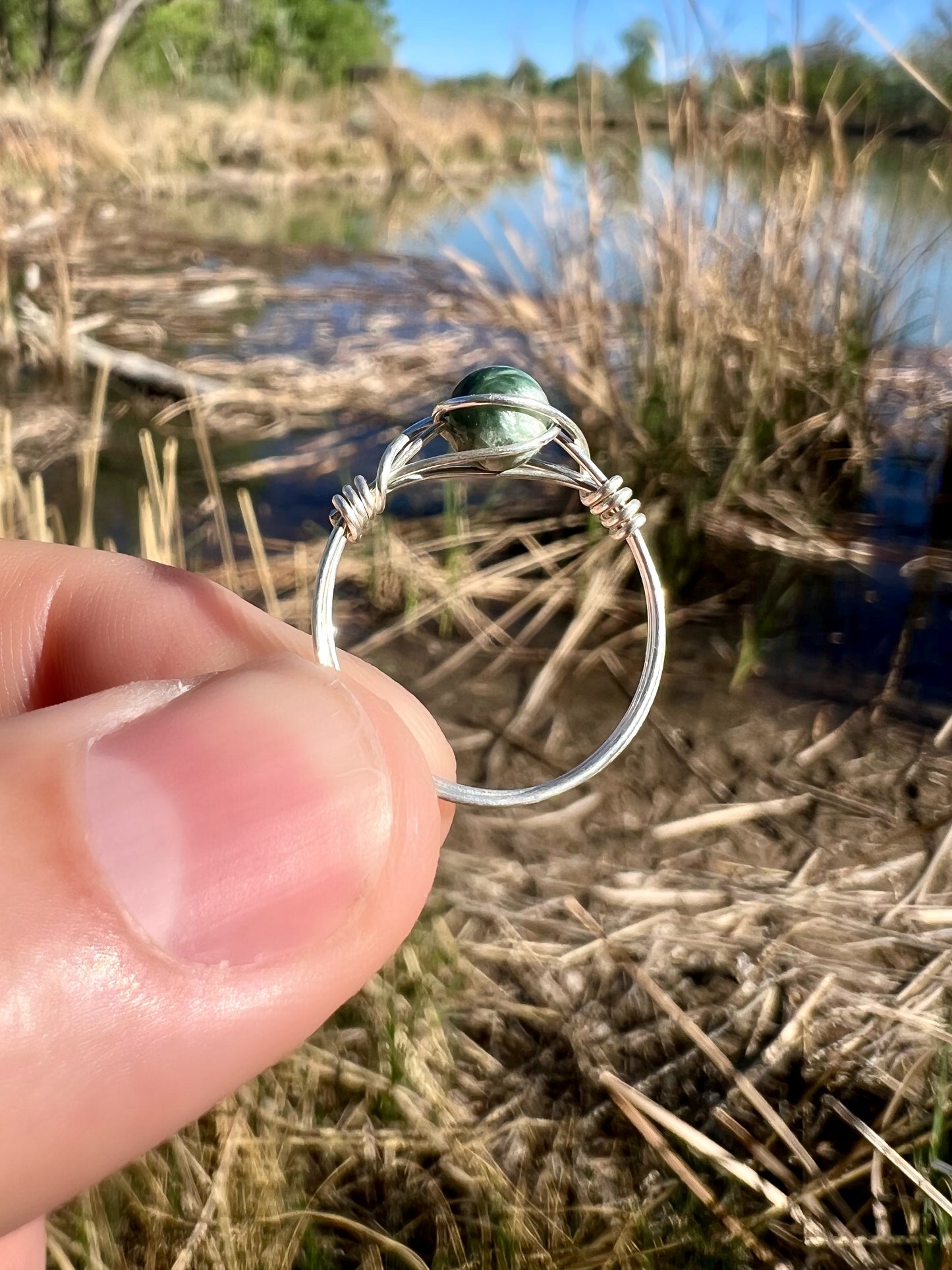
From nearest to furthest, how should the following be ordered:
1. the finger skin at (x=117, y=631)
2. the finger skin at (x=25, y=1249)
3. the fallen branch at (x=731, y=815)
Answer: the finger skin at (x=25, y=1249) < the finger skin at (x=117, y=631) < the fallen branch at (x=731, y=815)

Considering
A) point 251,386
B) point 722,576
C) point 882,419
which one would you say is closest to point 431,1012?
point 722,576

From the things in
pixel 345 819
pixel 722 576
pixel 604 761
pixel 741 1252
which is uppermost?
pixel 345 819

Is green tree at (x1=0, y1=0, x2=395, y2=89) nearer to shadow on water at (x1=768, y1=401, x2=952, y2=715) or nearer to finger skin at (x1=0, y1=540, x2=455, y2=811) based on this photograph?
shadow on water at (x1=768, y1=401, x2=952, y2=715)

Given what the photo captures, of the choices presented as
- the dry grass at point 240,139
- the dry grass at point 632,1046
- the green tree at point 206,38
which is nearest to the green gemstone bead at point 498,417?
the dry grass at point 632,1046

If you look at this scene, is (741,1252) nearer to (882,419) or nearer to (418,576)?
(418,576)

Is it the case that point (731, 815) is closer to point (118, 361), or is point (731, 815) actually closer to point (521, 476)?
point (521, 476)

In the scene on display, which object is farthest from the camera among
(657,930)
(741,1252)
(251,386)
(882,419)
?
(251,386)

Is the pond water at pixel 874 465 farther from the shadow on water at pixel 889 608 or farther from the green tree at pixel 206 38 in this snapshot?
the green tree at pixel 206 38
